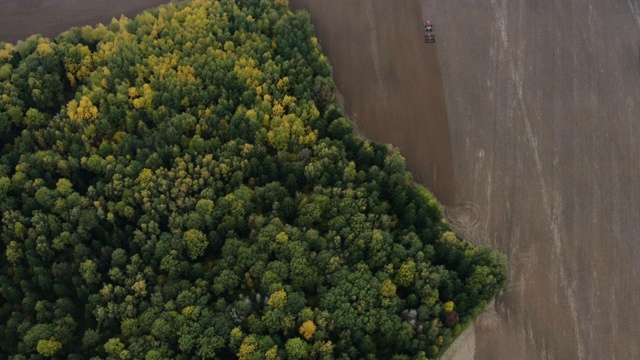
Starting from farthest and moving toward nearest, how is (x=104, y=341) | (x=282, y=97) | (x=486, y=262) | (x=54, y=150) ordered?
(x=282, y=97) → (x=54, y=150) → (x=486, y=262) → (x=104, y=341)

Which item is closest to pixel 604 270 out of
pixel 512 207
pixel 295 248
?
pixel 512 207

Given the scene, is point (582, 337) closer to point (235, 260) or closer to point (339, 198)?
point (339, 198)

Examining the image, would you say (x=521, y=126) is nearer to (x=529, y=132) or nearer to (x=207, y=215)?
(x=529, y=132)

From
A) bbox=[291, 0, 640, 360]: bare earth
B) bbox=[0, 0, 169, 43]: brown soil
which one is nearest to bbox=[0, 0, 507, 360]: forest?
A: bbox=[291, 0, 640, 360]: bare earth

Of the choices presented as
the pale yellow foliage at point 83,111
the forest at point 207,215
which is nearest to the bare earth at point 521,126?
the forest at point 207,215

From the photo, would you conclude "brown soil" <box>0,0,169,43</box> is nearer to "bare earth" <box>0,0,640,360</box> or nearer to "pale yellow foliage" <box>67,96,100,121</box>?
"bare earth" <box>0,0,640,360</box>
